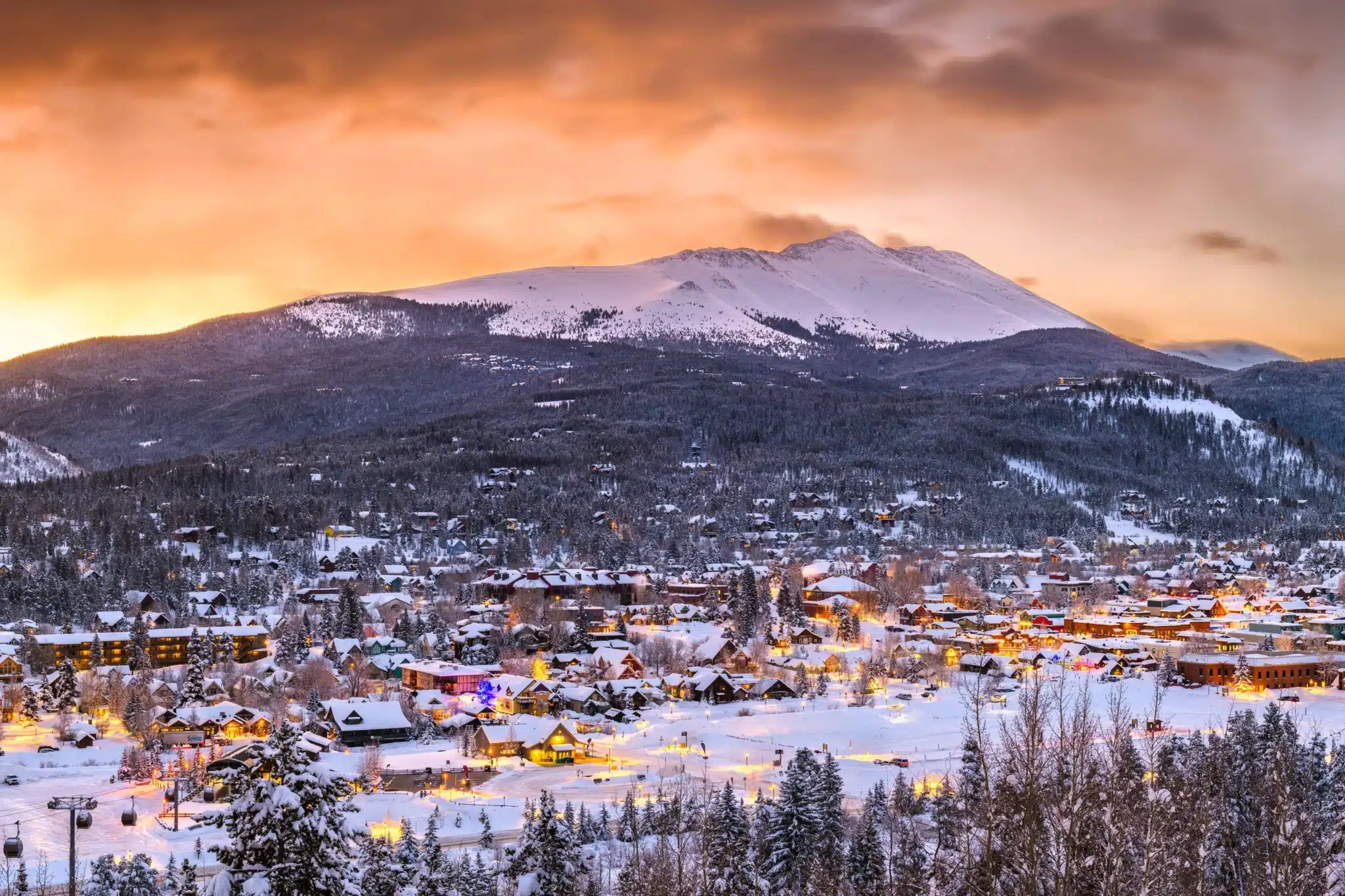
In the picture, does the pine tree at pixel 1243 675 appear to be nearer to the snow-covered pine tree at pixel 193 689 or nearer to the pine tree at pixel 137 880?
the snow-covered pine tree at pixel 193 689

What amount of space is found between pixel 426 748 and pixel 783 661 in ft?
81.7

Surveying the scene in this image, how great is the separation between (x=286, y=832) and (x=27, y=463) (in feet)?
568

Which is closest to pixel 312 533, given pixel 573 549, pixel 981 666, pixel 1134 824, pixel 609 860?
pixel 573 549

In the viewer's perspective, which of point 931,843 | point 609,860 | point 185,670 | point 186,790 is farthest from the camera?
point 185,670

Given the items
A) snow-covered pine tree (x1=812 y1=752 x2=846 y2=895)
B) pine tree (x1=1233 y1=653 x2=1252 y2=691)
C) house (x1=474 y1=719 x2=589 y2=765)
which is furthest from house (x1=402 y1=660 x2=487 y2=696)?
pine tree (x1=1233 y1=653 x2=1252 y2=691)

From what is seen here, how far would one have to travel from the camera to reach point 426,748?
50.4 metres

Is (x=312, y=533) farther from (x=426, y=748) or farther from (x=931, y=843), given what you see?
(x=931, y=843)

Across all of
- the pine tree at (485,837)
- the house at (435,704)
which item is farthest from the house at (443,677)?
the pine tree at (485,837)

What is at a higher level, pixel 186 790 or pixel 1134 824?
pixel 1134 824

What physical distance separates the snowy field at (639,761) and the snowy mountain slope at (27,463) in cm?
12066

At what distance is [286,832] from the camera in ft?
47.5

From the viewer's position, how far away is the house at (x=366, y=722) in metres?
51.1

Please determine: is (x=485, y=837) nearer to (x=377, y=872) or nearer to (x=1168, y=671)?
(x=377, y=872)

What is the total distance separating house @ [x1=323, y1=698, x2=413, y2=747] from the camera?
2010 inches
